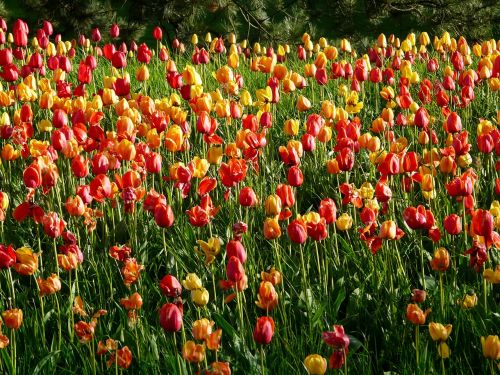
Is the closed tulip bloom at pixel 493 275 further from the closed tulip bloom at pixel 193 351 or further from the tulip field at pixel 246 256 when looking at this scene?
the closed tulip bloom at pixel 193 351

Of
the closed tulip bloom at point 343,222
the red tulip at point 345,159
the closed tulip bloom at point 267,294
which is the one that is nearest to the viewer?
the closed tulip bloom at point 267,294

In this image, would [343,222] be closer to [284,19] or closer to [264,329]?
[264,329]

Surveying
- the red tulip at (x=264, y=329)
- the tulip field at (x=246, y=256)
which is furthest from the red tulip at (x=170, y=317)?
the red tulip at (x=264, y=329)

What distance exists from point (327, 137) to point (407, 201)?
0.40 metres

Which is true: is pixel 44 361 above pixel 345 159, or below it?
below

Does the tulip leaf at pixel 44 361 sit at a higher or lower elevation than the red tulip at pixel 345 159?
lower

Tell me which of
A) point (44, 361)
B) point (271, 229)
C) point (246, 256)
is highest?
point (271, 229)

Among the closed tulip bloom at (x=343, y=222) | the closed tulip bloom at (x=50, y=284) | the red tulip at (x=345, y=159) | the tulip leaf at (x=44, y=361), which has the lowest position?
the tulip leaf at (x=44, y=361)

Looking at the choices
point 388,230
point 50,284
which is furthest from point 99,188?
point 388,230

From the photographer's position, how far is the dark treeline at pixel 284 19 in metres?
7.19

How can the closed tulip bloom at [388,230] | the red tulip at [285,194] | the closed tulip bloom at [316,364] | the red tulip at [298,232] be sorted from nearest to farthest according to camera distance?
the closed tulip bloom at [316,364] < the red tulip at [298,232] < the closed tulip bloom at [388,230] < the red tulip at [285,194]

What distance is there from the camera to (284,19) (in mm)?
7520

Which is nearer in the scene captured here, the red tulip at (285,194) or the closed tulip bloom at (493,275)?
the closed tulip bloom at (493,275)

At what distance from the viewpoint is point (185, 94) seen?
336 cm
